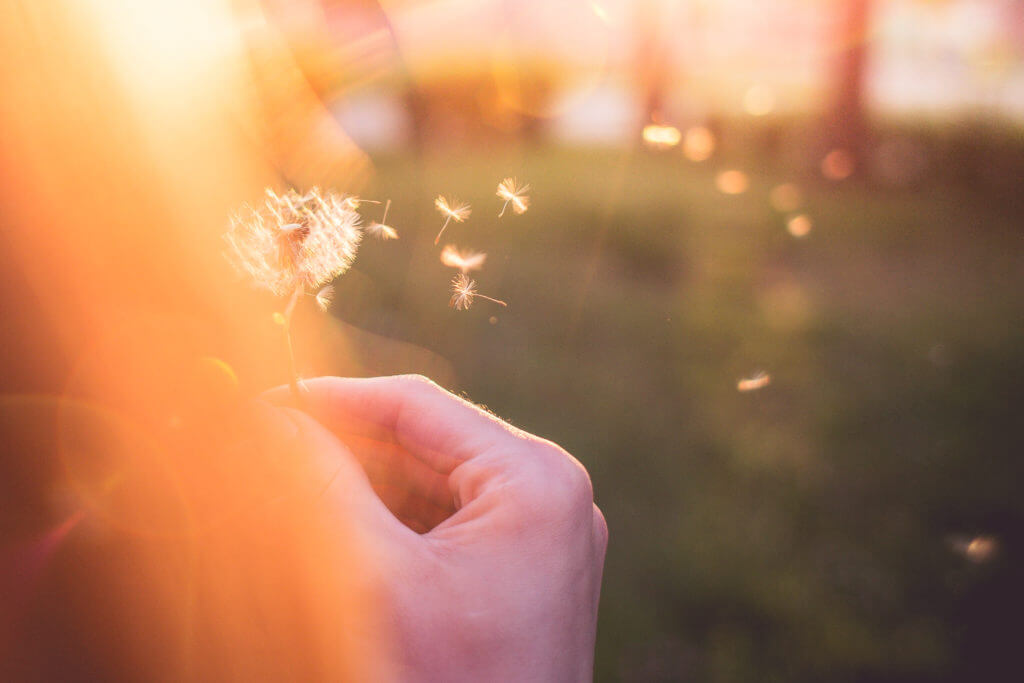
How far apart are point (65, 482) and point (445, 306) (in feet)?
17.5

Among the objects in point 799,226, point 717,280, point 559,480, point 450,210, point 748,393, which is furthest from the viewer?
point 799,226

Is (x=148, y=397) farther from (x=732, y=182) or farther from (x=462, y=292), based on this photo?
(x=732, y=182)

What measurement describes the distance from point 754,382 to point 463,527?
4664 mm

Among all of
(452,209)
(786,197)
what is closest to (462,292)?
(452,209)

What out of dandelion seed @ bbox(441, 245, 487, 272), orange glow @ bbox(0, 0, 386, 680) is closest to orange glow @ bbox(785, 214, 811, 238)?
dandelion seed @ bbox(441, 245, 487, 272)

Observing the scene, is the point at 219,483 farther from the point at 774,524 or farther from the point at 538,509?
the point at 774,524

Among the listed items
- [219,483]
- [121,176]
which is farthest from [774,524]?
[121,176]

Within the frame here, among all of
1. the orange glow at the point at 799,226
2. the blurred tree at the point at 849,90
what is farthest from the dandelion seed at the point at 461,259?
the blurred tree at the point at 849,90

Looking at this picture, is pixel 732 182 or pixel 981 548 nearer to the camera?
pixel 981 548

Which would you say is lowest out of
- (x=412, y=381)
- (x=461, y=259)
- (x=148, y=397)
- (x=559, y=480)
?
(x=559, y=480)

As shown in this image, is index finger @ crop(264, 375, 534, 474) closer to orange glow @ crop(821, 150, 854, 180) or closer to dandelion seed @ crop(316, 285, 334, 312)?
dandelion seed @ crop(316, 285, 334, 312)

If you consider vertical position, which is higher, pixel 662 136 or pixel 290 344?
pixel 290 344

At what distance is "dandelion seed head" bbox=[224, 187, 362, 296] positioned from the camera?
1.91 metres

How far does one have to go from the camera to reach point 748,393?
5809 mm
